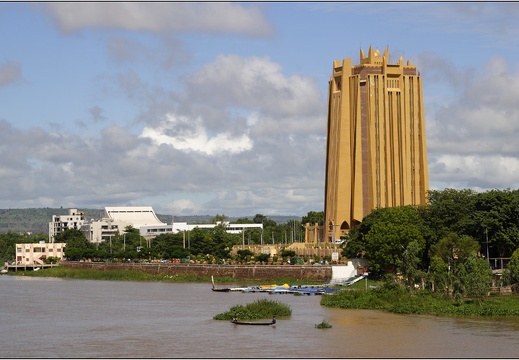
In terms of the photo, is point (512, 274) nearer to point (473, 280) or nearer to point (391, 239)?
point (473, 280)

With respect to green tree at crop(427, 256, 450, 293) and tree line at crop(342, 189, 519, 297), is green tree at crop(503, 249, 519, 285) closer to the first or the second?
tree line at crop(342, 189, 519, 297)

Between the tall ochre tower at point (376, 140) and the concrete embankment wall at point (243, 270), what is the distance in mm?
29283

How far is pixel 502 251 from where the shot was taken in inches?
3696

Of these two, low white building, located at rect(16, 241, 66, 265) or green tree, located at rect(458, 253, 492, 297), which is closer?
green tree, located at rect(458, 253, 492, 297)

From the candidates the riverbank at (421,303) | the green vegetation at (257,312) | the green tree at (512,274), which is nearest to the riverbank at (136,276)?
the riverbank at (421,303)

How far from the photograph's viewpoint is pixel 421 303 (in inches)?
2790

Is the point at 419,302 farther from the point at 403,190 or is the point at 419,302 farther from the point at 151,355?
the point at 403,190

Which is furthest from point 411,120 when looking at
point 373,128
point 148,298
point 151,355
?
point 151,355

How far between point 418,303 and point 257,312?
11.8 m

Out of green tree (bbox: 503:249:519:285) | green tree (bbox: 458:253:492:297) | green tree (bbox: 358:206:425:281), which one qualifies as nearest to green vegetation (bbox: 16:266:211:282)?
green tree (bbox: 358:206:425:281)

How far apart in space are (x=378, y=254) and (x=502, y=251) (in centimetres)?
1176

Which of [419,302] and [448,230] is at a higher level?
[448,230]

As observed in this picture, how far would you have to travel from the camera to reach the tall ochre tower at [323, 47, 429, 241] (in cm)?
14712

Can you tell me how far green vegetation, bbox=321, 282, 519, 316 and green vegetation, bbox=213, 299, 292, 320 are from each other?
7.92 metres
